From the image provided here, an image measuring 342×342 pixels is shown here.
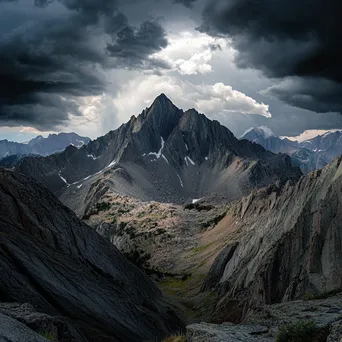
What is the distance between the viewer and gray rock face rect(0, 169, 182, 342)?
30641 mm

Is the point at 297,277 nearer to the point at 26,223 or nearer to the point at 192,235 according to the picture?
the point at 26,223

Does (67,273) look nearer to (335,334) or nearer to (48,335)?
(48,335)

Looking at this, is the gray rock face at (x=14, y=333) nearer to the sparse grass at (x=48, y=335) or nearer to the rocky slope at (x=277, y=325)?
the sparse grass at (x=48, y=335)

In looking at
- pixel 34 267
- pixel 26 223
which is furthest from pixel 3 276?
pixel 26 223

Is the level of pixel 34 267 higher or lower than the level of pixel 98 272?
higher

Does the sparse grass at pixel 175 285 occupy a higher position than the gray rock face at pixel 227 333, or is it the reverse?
the gray rock face at pixel 227 333

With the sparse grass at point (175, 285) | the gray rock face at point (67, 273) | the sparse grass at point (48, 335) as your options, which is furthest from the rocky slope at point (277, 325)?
the sparse grass at point (175, 285)

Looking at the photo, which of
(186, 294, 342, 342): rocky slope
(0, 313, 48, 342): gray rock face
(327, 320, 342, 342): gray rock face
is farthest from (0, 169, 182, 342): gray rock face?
(327, 320, 342, 342): gray rock face

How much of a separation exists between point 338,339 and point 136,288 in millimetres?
40698

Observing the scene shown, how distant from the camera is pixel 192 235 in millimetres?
147375

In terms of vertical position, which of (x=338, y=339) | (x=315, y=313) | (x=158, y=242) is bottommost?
(x=158, y=242)

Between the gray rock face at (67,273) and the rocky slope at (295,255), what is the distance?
488 inches

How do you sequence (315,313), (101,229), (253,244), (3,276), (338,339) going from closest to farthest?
(338,339) < (315,313) < (3,276) < (253,244) < (101,229)

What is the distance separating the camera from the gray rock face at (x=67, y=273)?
3064 cm
